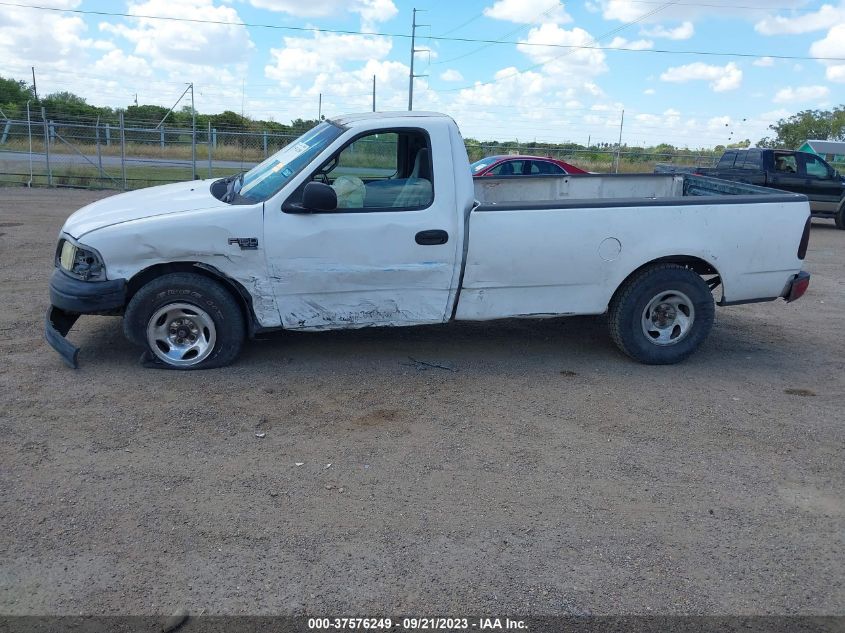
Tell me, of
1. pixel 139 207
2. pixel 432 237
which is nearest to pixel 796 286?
pixel 432 237

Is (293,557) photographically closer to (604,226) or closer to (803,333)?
(604,226)

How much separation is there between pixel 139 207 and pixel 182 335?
1.04m

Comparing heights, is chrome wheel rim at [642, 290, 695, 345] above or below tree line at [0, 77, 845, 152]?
below

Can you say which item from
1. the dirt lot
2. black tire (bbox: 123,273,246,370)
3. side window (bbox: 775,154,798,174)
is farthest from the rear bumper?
side window (bbox: 775,154,798,174)

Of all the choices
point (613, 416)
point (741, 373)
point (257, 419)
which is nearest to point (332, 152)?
→ point (257, 419)

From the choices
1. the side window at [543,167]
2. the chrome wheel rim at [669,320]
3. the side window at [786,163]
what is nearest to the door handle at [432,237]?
the chrome wheel rim at [669,320]

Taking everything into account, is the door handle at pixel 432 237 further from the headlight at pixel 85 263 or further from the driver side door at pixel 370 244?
the headlight at pixel 85 263

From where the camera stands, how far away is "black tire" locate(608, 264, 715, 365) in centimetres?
617

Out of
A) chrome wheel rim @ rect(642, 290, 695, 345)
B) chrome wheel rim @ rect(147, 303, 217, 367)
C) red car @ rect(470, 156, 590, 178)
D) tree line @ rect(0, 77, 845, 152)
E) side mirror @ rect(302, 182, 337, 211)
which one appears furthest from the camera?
tree line @ rect(0, 77, 845, 152)

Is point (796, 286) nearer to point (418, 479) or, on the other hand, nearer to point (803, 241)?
point (803, 241)

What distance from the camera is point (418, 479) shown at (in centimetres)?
430

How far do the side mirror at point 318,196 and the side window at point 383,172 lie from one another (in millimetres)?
198

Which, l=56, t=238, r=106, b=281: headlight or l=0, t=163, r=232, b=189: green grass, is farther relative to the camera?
l=0, t=163, r=232, b=189: green grass

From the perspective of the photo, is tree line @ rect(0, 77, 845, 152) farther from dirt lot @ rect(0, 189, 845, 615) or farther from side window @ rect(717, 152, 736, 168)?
dirt lot @ rect(0, 189, 845, 615)
